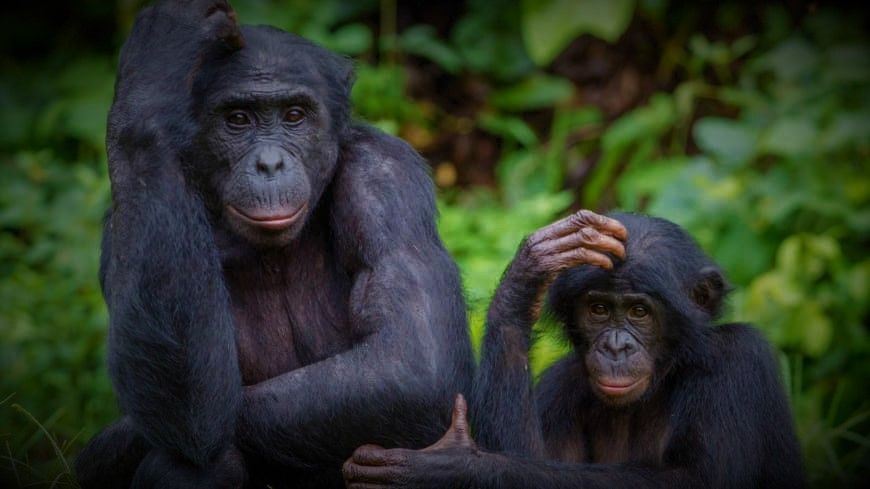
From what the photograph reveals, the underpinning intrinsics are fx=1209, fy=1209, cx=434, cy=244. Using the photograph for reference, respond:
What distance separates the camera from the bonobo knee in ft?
13.6

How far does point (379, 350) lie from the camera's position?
13.8 feet

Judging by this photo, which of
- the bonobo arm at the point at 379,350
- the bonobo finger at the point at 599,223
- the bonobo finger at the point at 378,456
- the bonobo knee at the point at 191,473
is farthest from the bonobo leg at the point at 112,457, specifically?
the bonobo finger at the point at 599,223

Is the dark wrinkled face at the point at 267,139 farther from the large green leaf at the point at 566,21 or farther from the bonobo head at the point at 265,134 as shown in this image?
the large green leaf at the point at 566,21

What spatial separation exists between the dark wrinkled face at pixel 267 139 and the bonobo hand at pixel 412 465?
2.66 feet

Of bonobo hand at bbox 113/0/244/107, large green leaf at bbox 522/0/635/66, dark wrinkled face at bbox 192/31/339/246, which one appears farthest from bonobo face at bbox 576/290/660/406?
large green leaf at bbox 522/0/635/66

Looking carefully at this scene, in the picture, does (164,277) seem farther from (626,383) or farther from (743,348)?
(743,348)

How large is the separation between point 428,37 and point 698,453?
19.6ft

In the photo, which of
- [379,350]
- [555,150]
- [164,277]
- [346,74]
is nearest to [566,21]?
[555,150]

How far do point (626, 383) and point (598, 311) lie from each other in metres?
0.30

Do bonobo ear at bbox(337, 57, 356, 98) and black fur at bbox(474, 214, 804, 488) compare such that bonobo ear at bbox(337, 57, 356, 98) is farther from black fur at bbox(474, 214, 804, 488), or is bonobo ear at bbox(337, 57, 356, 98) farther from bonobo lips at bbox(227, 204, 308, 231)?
black fur at bbox(474, 214, 804, 488)

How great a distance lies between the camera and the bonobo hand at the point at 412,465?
4094 mm

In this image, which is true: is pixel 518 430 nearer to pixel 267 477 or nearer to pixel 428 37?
pixel 267 477

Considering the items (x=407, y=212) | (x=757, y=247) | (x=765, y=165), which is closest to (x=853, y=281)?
(x=757, y=247)

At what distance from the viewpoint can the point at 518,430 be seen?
4387 mm
